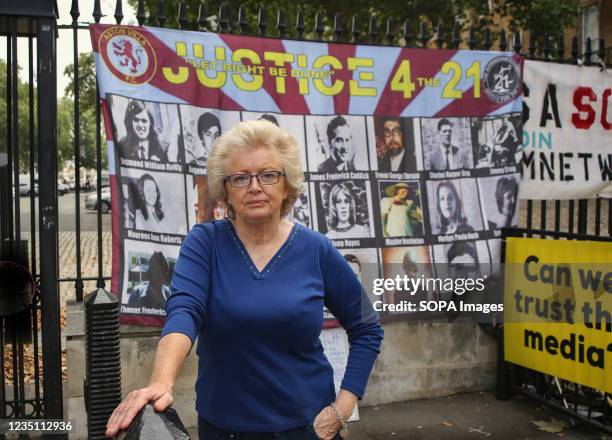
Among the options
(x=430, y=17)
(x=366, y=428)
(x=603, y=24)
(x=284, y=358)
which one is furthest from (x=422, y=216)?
(x=603, y=24)

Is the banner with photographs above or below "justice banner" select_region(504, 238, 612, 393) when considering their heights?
above

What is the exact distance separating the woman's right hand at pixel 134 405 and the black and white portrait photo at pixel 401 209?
370 centimetres

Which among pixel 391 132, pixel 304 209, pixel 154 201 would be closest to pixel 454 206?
pixel 391 132

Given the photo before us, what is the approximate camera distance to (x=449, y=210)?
221 inches

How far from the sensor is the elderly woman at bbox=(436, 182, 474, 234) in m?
5.57

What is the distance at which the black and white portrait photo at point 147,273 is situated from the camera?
4707mm

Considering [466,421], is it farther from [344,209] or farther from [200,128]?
[200,128]

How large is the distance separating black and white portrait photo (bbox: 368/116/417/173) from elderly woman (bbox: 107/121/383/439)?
2979mm

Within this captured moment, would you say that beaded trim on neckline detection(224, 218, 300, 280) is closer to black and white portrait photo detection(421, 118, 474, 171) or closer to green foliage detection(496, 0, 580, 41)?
black and white portrait photo detection(421, 118, 474, 171)

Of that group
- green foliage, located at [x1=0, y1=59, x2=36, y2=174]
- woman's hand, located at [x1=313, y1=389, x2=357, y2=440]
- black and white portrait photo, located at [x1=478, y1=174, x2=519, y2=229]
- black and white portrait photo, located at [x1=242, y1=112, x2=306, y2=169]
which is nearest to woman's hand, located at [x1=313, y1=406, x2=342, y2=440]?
woman's hand, located at [x1=313, y1=389, x2=357, y2=440]

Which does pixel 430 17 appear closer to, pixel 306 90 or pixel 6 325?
pixel 306 90

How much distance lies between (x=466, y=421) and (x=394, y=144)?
2263mm

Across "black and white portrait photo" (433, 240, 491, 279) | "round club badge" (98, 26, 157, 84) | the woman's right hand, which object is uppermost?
"round club badge" (98, 26, 157, 84)

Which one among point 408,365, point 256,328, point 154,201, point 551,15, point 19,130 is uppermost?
point 551,15
